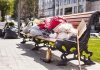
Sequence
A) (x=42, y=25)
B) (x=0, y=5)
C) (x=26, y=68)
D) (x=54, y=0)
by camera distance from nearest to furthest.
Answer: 1. (x=26, y=68)
2. (x=42, y=25)
3. (x=0, y=5)
4. (x=54, y=0)

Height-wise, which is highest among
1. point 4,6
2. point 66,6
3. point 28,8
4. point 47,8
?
point 4,6

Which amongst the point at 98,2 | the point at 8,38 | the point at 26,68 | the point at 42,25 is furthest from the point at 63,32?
the point at 98,2

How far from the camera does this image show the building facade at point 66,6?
232 ft

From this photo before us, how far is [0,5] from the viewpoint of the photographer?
5503 centimetres

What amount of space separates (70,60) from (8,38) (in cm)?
1288

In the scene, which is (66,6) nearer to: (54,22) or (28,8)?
(28,8)

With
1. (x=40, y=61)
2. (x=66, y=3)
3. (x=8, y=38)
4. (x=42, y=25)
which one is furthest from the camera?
(x=66, y=3)

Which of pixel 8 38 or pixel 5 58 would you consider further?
pixel 8 38

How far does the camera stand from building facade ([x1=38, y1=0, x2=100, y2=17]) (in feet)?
232

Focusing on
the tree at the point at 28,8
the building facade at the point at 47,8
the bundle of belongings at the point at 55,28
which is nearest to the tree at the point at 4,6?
the tree at the point at 28,8

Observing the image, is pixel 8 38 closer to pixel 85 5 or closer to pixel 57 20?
pixel 57 20

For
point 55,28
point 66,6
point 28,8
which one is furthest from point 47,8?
point 55,28

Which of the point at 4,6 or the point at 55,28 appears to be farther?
the point at 4,6

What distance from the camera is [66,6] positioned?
261 ft
